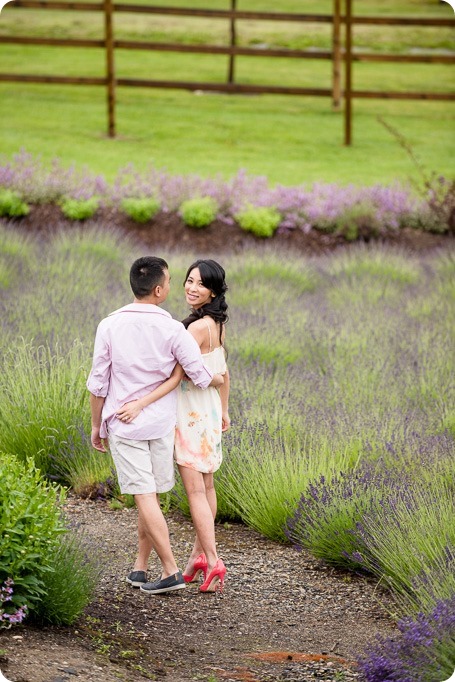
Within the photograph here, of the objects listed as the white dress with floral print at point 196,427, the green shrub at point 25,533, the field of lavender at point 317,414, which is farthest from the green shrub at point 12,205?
the green shrub at point 25,533

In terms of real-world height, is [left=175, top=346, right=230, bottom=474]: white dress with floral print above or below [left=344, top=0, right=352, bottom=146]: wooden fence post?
below

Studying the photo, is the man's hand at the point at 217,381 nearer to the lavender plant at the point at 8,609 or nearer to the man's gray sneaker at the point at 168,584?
the man's gray sneaker at the point at 168,584

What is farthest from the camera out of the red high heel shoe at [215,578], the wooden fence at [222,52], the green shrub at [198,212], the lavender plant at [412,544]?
the wooden fence at [222,52]

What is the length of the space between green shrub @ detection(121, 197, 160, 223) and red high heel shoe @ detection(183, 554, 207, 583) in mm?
9295

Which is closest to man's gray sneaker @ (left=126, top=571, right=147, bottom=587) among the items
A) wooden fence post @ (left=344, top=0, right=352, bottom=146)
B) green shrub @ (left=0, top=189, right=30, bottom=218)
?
green shrub @ (left=0, top=189, right=30, bottom=218)

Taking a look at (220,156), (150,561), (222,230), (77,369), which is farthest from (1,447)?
(220,156)

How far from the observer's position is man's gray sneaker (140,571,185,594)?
472cm

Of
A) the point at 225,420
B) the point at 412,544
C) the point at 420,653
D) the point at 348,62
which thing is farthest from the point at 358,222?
the point at 420,653

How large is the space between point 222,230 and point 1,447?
8084 mm

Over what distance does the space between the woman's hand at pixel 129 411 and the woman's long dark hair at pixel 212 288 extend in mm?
516

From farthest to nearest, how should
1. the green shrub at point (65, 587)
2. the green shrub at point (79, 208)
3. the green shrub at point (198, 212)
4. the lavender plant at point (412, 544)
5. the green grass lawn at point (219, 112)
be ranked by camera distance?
the green grass lawn at point (219, 112), the green shrub at point (79, 208), the green shrub at point (198, 212), the lavender plant at point (412, 544), the green shrub at point (65, 587)

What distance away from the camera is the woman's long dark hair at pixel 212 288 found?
485 centimetres

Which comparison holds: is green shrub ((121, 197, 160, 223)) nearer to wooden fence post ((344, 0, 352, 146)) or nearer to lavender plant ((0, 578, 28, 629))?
wooden fence post ((344, 0, 352, 146))

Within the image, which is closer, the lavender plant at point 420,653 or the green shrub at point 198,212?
the lavender plant at point 420,653
